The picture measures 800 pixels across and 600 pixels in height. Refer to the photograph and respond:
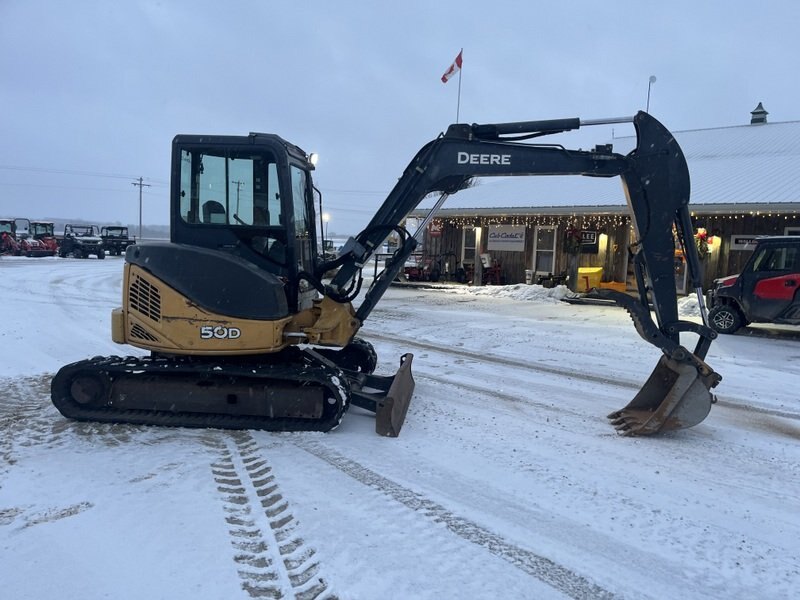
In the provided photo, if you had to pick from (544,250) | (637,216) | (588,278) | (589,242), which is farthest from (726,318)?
(544,250)

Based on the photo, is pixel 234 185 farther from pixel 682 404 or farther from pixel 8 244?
pixel 8 244

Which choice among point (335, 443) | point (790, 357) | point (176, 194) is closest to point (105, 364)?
point (176, 194)

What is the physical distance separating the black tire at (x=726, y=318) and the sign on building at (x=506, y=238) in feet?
32.0

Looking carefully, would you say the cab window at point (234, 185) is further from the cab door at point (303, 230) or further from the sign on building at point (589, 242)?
the sign on building at point (589, 242)

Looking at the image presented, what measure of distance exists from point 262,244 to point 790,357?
9.06 m

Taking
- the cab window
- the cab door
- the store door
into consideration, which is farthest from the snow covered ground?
the store door

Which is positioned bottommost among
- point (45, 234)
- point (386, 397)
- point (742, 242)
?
point (386, 397)

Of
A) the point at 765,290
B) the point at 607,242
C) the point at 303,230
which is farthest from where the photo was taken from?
the point at 607,242

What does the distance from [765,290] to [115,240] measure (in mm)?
38550

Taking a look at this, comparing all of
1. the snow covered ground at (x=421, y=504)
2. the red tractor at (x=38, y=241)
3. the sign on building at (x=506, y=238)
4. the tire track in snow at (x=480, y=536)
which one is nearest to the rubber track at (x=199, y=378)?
the snow covered ground at (x=421, y=504)

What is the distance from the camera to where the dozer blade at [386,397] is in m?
5.14

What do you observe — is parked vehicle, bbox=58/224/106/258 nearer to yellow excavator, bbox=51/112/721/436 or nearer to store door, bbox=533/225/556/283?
store door, bbox=533/225/556/283

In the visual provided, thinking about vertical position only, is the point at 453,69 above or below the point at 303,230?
above

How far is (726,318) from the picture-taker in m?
12.3
